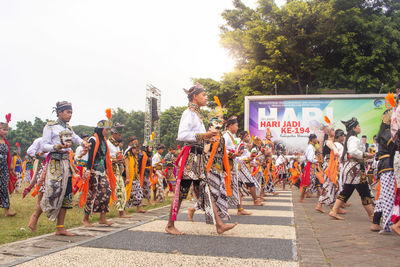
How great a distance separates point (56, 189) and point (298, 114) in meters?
18.7

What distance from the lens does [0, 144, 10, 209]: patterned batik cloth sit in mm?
7145

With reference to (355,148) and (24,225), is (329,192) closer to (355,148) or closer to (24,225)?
(355,148)

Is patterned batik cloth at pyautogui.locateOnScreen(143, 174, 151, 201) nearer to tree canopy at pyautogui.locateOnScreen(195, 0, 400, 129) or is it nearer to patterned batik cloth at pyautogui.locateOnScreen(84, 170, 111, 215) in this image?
patterned batik cloth at pyautogui.locateOnScreen(84, 170, 111, 215)

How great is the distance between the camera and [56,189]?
496cm

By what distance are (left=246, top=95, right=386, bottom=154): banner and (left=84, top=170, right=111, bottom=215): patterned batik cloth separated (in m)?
16.6

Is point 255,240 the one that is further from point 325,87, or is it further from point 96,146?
point 325,87

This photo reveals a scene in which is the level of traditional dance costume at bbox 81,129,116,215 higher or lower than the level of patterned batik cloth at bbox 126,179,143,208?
higher

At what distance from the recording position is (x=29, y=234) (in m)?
5.05

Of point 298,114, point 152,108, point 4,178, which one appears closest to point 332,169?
point 4,178

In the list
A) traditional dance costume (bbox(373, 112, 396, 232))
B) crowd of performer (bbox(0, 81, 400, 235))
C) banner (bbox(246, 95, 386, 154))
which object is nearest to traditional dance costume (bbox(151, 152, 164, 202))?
crowd of performer (bbox(0, 81, 400, 235))

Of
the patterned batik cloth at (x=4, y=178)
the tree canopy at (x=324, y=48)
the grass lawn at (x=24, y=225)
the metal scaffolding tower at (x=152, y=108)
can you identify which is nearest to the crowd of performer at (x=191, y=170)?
the patterned batik cloth at (x=4, y=178)

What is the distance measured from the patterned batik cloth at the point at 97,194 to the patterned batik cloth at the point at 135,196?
177cm

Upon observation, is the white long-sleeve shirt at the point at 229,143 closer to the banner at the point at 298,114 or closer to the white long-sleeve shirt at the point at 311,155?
the white long-sleeve shirt at the point at 311,155

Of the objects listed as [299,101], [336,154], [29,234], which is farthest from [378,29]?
[29,234]
